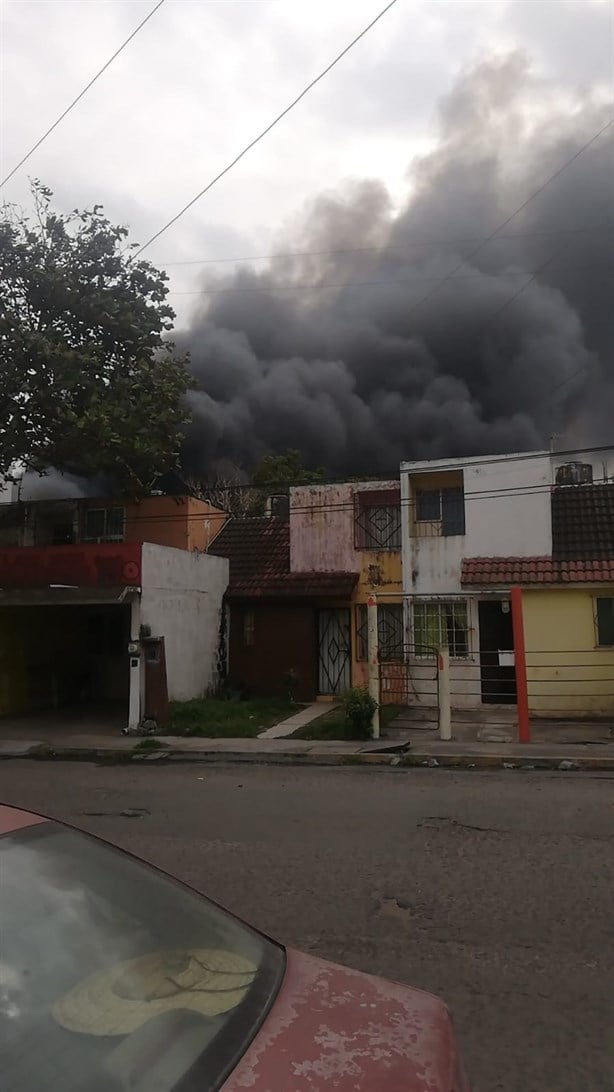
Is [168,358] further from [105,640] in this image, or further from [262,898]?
[262,898]

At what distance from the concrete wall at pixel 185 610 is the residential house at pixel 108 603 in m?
0.02

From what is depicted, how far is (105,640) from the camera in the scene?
65.8ft

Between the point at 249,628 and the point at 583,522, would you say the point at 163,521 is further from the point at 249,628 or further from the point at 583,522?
the point at 583,522

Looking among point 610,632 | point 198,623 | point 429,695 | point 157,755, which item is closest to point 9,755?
point 157,755

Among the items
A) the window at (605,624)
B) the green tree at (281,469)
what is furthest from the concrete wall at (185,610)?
the green tree at (281,469)

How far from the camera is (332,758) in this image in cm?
1106

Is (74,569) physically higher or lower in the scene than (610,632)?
higher

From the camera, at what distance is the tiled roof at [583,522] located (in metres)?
16.4

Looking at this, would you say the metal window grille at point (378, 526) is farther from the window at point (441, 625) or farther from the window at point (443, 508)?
the window at point (441, 625)

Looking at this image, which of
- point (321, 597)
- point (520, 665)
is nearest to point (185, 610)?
point (321, 597)

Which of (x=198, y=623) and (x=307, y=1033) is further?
(x=198, y=623)

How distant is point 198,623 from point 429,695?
544cm

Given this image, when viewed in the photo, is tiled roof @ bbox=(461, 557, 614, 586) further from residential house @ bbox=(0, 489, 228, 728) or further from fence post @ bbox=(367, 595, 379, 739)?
residential house @ bbox=(0, 489, 228, 728)

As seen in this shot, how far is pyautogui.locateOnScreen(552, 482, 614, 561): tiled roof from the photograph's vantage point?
53.9ft
